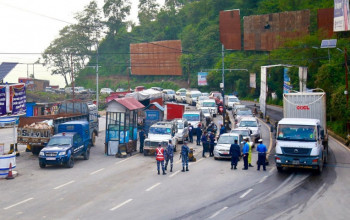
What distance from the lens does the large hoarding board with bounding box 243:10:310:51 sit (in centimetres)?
6944

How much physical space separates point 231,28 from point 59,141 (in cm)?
5874

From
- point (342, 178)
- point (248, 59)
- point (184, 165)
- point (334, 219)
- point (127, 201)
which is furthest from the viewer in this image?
point (248, 59)

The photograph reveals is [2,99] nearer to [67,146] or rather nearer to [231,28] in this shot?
[67,146]

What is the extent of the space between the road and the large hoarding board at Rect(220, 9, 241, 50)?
5546cm

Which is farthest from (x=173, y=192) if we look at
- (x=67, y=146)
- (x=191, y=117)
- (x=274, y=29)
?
(x=274, y=29)

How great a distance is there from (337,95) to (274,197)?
20.0 metres

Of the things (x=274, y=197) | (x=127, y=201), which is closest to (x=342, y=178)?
(x=274, y=197)

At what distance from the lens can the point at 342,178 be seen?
2062cm

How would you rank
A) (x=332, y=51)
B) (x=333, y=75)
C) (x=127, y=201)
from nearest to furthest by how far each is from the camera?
(x=127, y=201) < (x=333, y=75) < (x=332, y=51)

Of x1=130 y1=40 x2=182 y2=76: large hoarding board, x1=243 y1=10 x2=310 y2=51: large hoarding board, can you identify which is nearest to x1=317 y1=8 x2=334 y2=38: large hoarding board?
x1=243 y1=10 x2=310 y2=51: large hoarding board

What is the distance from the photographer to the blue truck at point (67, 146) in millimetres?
23266

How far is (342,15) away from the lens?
4006cm

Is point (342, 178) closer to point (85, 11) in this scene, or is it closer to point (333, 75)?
point (333, 75)

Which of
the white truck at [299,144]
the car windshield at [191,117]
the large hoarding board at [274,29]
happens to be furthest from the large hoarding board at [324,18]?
the white truck at [299,144]
